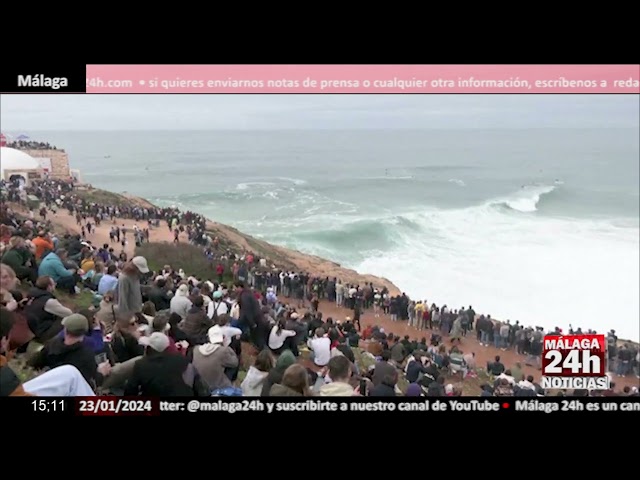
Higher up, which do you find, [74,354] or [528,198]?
[528,198]

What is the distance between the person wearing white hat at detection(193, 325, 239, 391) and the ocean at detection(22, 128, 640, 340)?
2336 mm

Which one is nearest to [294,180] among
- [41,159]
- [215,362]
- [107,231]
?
[107,231]

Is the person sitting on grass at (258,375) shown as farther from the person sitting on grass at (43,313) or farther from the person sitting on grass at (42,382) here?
the person sitting on grass at (43,313)

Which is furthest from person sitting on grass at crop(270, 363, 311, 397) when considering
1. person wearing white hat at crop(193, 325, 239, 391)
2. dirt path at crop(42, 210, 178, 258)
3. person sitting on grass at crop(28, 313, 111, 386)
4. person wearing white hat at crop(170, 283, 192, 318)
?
dirt path at crop(42, 210, 178, 258)

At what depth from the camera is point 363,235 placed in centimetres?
1039

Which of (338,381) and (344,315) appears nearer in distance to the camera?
(338,381)
